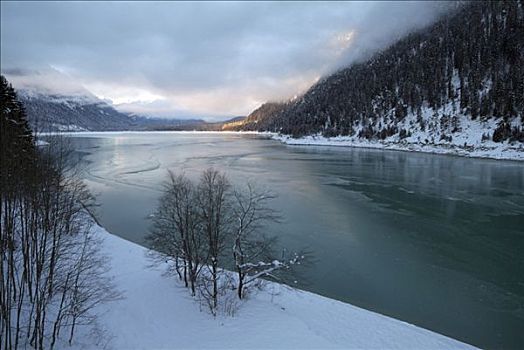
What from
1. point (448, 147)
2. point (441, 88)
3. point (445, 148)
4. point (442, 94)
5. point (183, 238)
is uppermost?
point (441, 88)

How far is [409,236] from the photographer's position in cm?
1850

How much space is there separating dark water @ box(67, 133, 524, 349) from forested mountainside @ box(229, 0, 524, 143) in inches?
1339

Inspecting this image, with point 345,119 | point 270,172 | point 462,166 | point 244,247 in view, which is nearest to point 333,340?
point 244,247

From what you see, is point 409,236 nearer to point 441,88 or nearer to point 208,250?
point 208,250

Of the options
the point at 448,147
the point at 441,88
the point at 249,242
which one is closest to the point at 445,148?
the point at 448,147

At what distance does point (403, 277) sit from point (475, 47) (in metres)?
98.5

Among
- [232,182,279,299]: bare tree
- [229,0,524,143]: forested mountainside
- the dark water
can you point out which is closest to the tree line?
[232,182,279,299]: bare tree

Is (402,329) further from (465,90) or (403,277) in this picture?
A: (465,90)

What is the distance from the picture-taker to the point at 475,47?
89.6 m

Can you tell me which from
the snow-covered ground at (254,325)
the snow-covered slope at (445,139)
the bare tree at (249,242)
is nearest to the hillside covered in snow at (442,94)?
the snow-covered slope at (445,139)

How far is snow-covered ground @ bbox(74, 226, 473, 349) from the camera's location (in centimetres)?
947

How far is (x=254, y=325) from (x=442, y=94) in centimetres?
9085

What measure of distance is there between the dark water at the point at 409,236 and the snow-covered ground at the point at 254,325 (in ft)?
4.29

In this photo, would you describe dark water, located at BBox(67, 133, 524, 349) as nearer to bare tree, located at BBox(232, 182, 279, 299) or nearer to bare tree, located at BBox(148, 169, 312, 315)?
bare tree, located at BBox(232, 182, 279, 299)
